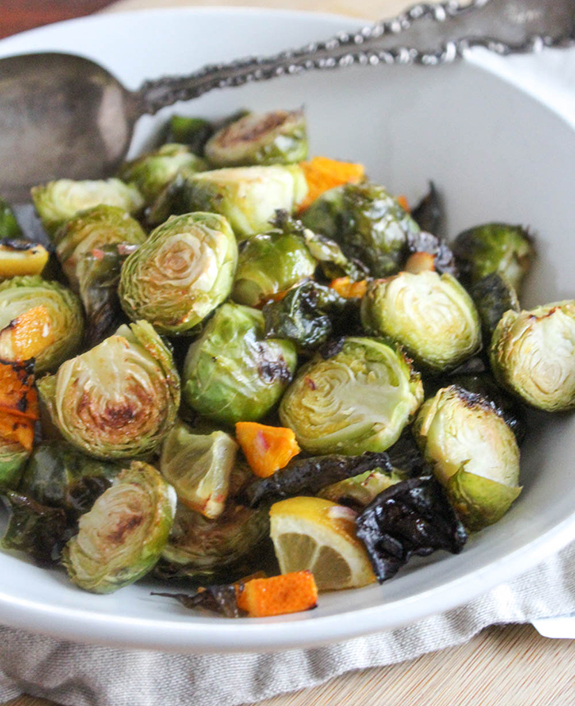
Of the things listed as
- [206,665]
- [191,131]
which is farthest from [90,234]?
[206,665]

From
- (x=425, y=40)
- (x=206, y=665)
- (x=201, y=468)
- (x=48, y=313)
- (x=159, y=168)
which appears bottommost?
(x=206, y=665)

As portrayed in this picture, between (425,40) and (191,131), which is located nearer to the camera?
(425,40)

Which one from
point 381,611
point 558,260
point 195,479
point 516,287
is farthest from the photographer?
point 516,287

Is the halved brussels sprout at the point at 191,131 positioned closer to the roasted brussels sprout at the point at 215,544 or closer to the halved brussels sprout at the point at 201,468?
the halved brussels sprout at the point at 201,468

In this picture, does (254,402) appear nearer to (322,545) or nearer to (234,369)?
(234,369)

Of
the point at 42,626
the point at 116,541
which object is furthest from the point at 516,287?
the point at 42,626

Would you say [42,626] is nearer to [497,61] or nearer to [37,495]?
[37,495]

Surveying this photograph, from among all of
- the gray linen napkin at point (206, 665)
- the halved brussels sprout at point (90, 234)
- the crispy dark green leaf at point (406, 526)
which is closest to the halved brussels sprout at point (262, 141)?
the halved brussels sprout at point (90, 234)
